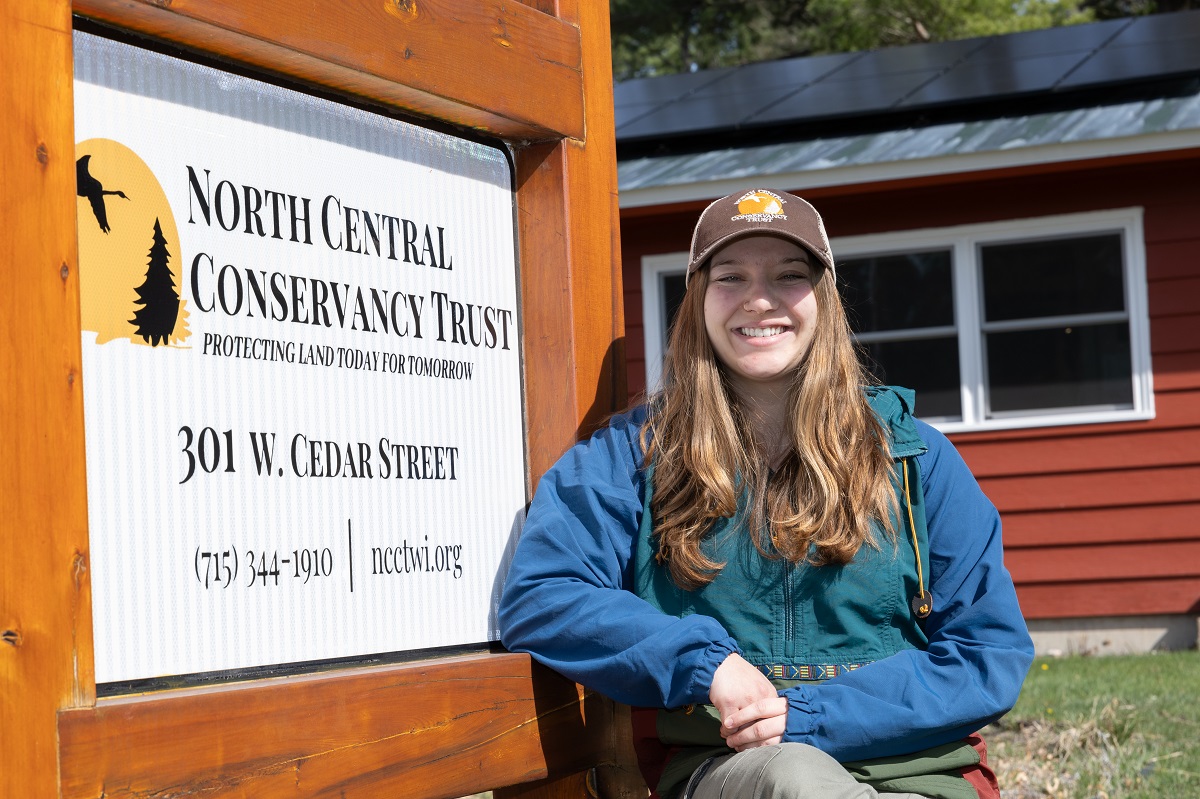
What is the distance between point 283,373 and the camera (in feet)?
5.83

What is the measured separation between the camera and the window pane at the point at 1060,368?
24.4ft

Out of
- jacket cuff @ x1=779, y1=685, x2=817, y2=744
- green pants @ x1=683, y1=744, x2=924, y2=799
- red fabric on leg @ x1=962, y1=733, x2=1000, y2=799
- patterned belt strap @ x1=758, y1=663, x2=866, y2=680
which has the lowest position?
red fabric on leg @ x1=962, y1=733, x2=1000, y2=799

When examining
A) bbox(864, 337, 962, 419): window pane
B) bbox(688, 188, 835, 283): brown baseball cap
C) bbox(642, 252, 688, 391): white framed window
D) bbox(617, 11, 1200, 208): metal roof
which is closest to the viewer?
bbox(688, 188, 835, 283): brown baseball cap

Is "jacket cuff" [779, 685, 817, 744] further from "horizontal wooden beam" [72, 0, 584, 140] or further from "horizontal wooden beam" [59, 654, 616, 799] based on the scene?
"horizontal wooden beam" [72, 0, 584, 140]

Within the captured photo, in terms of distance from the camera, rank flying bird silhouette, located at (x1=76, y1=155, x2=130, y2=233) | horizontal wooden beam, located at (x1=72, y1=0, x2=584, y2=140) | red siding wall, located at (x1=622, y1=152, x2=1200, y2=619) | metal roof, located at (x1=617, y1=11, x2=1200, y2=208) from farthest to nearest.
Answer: red siding wall, located at (x1=622, y1=152, x2=1200, y2=619), metal roof, located at (x1=617, y1=11, x2=1200, y2=208), horizontal wooden beam, located at (x1=72, y1=0, x2=584, y2=140), flying bird silhouette, located at (x1=76, y1=155, x2=130, y2=233)

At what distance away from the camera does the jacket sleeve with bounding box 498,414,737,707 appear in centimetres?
197

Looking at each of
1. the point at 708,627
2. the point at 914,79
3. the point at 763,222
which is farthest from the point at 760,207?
the point at 914,79

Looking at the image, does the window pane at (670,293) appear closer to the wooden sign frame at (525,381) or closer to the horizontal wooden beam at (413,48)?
the wooden sign frame at (525,381)

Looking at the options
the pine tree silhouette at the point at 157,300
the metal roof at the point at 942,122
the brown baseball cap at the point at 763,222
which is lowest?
the pine tree silhouette at the point at 157,300

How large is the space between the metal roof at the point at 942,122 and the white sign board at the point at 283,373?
17.1ft

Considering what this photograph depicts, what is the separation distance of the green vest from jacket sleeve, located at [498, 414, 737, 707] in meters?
0.09

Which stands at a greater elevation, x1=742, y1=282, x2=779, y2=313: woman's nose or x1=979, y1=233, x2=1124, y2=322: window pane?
x1=979, y1=233, x2=1124, y2=322: window pane

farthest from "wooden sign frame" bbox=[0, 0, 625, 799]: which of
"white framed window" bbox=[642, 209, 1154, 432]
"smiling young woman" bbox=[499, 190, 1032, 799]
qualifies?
"white framed window" bbox=[642, 209, 1154, 432]

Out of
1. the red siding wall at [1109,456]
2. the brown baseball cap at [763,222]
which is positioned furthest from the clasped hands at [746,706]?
the red siding wall at [1109,456]
